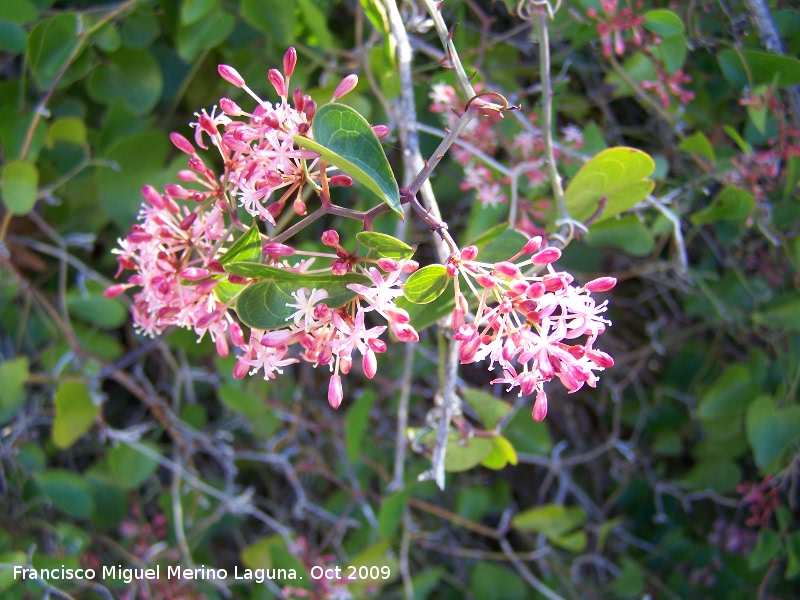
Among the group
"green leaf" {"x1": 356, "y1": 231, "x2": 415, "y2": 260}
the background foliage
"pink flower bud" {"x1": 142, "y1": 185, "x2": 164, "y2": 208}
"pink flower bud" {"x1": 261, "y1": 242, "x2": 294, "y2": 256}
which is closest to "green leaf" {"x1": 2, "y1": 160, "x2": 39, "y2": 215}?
the background foliage

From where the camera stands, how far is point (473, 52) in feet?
5.46

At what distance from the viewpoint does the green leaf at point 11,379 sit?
169cm

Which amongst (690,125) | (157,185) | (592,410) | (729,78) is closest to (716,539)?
(592,410)

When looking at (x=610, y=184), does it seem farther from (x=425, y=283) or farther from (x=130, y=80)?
(x=130, y=80)

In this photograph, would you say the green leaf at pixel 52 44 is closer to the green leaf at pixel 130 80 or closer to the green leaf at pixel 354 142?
the green leaf at pixel 130 80

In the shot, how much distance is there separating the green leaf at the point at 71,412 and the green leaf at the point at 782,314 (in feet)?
5.67

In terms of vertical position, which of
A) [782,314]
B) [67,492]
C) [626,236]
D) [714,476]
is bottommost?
[714,476]

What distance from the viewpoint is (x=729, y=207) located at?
1557mm

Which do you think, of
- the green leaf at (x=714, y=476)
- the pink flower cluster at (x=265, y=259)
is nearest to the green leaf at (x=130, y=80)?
the pink flower cluster at (x=265, y=259)

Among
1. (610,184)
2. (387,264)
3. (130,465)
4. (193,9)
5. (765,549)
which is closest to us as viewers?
(387,264)

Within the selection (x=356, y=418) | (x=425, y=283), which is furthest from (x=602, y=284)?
(x=356, y=418)

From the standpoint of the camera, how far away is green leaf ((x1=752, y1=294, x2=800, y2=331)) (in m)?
1.61

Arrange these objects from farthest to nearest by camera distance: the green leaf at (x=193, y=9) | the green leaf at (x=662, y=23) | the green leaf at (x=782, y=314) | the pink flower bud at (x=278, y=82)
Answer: the green leaf at (x=782, y=314) < the green leaf at (x=193, y=9) < the green leaf at (x=662, y=23) < the pink flower bud at (x=278, y=82)

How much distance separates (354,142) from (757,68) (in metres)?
1.15
